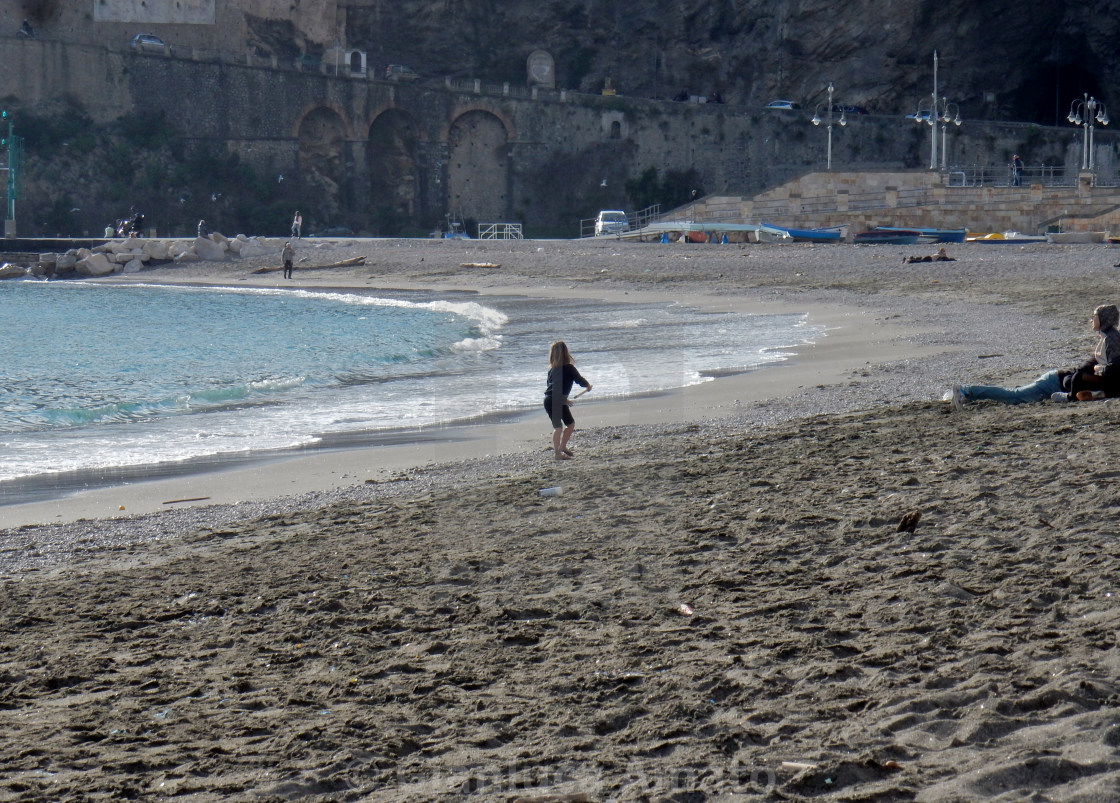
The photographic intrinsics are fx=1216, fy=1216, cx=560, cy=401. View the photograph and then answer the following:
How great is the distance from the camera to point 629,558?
503 centimetres

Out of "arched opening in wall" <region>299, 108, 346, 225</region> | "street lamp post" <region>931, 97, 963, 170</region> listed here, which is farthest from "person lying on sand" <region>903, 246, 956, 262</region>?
"arched opening in wall" <region>299, 108, 346, 225</region>

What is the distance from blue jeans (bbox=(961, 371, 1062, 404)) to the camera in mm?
7766

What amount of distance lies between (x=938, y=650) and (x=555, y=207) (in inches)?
1958

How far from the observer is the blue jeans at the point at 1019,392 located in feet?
25.5

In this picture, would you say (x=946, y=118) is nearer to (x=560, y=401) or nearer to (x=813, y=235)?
(x=813, y=235)

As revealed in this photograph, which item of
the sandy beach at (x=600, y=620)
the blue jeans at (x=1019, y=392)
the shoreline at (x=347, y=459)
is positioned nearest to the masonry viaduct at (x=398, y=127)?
the shoreline at (x=347, y=459)

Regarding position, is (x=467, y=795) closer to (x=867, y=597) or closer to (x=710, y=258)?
(x=867, y=597)

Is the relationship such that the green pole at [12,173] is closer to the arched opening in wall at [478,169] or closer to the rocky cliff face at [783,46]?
the rocky cliff face at [783,46]

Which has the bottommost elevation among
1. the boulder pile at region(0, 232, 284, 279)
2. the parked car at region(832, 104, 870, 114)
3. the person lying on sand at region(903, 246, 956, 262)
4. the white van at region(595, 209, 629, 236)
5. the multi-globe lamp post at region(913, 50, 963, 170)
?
the person lying on sand at region(903, 246, 956, 262)

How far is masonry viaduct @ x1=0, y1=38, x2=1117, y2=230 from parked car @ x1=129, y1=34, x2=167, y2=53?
0.32 meters

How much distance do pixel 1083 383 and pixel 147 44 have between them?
51487 mm

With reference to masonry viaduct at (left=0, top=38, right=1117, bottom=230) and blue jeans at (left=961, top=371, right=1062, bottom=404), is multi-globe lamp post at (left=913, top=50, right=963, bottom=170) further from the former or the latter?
blue jeans at (left=961, top=371, right=1062, bottom=404)

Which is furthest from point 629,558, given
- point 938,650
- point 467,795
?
point 467,795

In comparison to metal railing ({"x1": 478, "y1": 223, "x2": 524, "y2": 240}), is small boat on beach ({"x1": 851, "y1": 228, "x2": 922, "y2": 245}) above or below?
below
